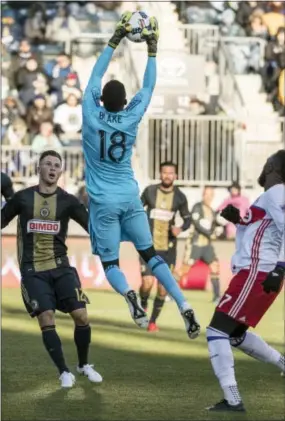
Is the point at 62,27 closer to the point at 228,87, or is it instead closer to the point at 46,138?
the point at 228,87

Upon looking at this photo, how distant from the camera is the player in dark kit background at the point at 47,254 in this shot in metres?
11.6

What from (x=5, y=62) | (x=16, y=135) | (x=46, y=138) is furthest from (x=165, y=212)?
(x=5, y=62)

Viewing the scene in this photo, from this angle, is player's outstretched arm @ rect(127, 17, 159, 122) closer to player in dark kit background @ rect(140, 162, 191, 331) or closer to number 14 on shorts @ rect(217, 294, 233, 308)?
number 14 on shorts @ rect(217, 294, 233, 308)

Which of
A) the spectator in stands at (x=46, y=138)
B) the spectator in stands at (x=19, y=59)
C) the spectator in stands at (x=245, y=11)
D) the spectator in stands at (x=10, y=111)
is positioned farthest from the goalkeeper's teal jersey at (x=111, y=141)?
the spectator in stands at (x=245, y=11)

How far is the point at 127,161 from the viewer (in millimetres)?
11211

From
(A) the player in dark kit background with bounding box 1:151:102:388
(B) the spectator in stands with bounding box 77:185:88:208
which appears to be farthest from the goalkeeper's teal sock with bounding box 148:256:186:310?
(B) the spectator in stands with bounding box 77:185:88:208

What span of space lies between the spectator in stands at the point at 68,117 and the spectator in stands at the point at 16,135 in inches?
26.7

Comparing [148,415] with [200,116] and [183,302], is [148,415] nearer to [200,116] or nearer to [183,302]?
[183,302]

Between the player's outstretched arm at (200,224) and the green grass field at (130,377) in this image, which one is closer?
the green grass field at (130,377)

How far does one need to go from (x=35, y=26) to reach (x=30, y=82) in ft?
7.80

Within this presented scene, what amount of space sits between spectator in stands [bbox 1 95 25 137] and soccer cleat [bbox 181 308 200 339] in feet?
55.2

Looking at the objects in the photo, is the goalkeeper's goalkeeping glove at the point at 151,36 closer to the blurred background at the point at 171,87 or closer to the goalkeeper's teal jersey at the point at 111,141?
the goalkeeper's teal jersey at the point at 111,141

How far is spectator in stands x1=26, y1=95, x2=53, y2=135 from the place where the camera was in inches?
1075

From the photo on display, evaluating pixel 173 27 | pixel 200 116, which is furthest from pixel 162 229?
pixel 173 27
